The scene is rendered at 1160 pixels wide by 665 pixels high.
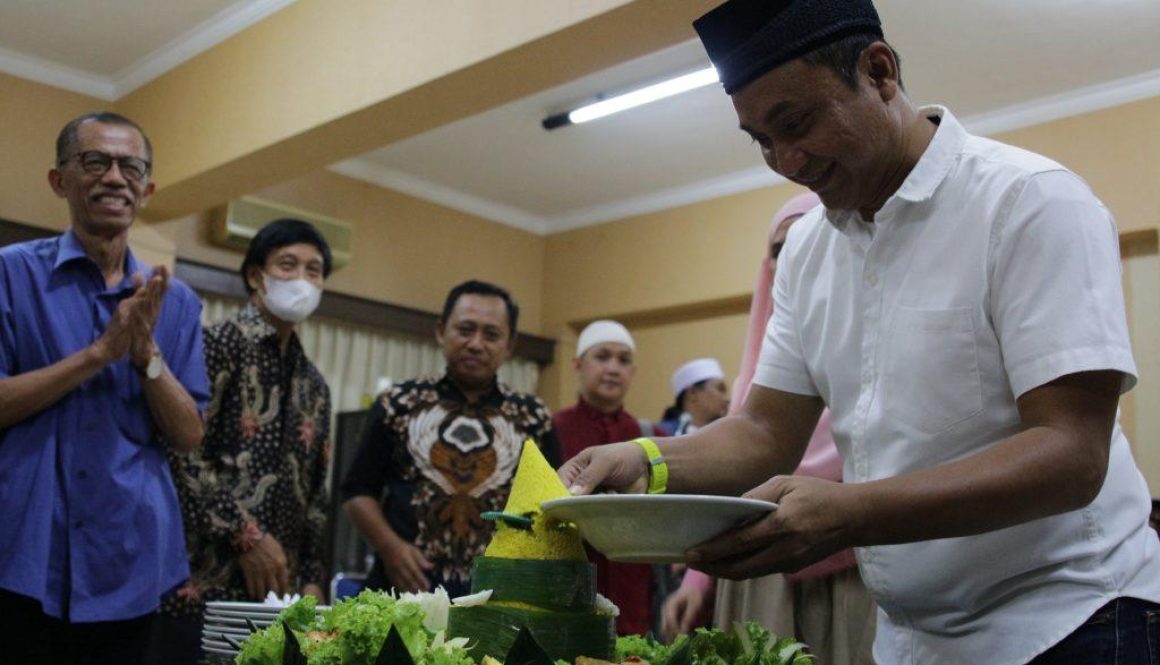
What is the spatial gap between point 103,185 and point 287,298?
0.88 meters

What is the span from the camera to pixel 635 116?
574 cm

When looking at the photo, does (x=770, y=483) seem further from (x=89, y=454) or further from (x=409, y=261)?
(x=409, y=261)

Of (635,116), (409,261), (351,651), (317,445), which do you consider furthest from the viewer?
(409,261)

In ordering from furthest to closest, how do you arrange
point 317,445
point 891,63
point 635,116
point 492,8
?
point 635,116, point 492,8, point 317,445, point 891,63

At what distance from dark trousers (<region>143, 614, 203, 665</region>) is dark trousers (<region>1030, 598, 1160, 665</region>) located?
78.5 inches

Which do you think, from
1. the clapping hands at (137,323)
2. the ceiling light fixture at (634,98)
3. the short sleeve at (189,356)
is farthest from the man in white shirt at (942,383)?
the ceiling light fixture at (634,98)

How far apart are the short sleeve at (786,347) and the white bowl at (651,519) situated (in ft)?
1.54

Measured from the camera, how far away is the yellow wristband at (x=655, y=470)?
1.43 meters

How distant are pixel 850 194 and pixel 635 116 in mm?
4477

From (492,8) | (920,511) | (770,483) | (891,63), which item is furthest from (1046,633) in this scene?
(492,8)

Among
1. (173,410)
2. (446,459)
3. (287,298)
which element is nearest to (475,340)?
(446,459)

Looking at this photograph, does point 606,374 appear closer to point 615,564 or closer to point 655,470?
point 615,564

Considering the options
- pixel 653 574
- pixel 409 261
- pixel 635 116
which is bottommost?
pixel 653 574

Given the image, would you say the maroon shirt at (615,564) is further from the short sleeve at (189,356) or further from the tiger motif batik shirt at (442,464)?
the short sleeve at (189,356)
